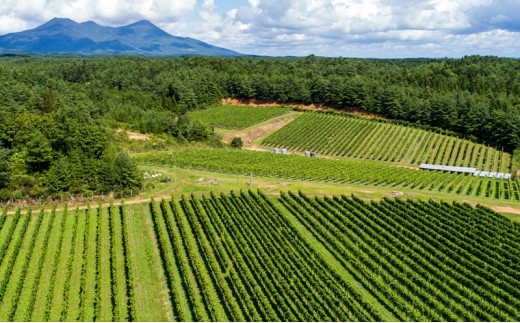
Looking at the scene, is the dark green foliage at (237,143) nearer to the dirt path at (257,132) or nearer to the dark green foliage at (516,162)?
the dirt path at (257,132)

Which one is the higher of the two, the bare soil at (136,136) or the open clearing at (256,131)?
the bare soil at (136,136)

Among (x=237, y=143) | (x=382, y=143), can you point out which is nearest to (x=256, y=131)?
(x=237, y=143)

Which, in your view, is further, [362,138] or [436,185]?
[362,138]

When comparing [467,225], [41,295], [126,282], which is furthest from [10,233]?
[467,225]

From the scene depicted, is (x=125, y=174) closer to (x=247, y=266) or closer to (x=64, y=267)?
(x=64, y=267)

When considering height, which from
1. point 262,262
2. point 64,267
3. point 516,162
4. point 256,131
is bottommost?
point 516,162

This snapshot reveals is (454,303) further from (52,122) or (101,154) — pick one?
(52,122)

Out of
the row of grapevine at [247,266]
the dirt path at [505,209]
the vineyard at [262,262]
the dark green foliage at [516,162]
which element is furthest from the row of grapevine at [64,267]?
the dark green foliage at [516,162]
